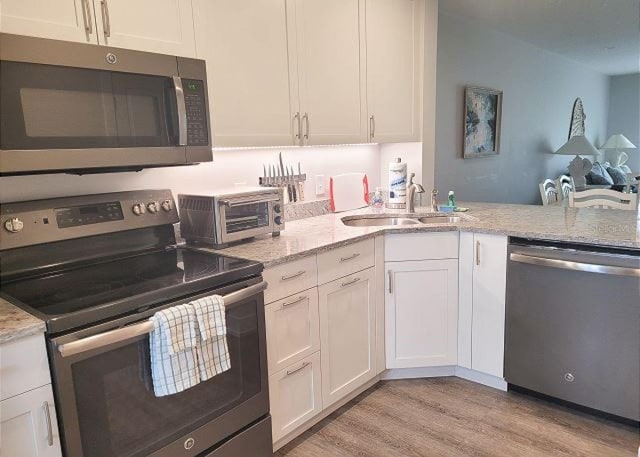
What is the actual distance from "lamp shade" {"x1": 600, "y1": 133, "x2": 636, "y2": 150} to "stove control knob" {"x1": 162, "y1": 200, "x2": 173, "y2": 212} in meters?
7.56

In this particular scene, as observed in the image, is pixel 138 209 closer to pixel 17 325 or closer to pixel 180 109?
pixel 180 109

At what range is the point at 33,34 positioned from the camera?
1.38 m

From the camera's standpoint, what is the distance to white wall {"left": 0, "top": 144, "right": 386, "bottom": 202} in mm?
1669

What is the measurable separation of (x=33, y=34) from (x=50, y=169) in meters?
0.41

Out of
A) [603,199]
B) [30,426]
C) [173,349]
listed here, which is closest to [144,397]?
[173,349]

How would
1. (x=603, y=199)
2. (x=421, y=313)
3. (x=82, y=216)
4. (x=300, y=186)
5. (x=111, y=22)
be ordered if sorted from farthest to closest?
(x=603, y=199) < (x=300, y=186) < (x=421, y=313) < (x=82, y=216) < (x=111, y=22)

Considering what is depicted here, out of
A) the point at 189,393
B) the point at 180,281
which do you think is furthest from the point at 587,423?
the point at 180,281

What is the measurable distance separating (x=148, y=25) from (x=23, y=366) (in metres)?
1.20

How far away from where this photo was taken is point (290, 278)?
1.87 m

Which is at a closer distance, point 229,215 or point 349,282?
point 229,215

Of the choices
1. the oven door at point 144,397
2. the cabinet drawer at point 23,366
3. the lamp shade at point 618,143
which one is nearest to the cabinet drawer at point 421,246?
the oven door at point 144,397

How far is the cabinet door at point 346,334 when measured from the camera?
2094mm

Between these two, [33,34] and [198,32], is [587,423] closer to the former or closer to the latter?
[198,32]

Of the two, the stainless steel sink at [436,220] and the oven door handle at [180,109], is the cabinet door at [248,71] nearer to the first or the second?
the oven door handle at [180,109]
